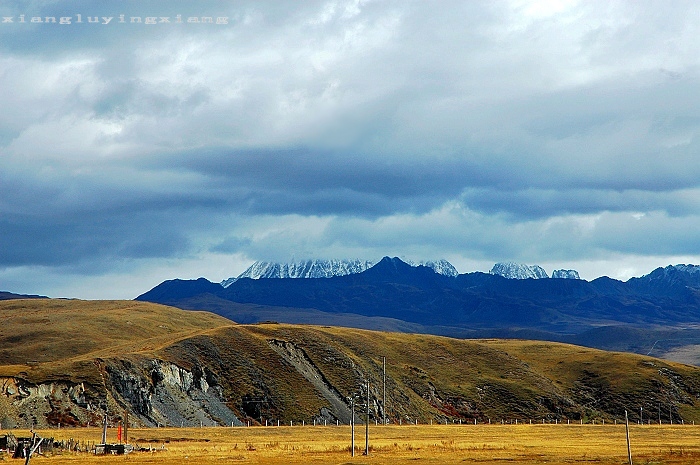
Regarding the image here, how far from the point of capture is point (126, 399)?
148 meters

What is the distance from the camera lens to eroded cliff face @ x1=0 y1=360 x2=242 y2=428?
13850cm

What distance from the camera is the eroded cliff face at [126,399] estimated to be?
138 meters

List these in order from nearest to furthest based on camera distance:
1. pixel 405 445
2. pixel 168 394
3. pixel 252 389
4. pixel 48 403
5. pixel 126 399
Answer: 1. pixel 405 445
2. pixel 48 403
3. pixel 126 399
4. pixel 168 394
5. pixel 252 389

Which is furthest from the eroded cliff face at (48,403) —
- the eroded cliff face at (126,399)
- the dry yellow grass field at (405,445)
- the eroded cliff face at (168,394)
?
the dry yellow grass field at (405,445)

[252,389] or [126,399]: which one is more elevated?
[252,389]

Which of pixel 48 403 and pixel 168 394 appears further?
pixel 168 394

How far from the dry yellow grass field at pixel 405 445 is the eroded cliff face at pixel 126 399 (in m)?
9.69

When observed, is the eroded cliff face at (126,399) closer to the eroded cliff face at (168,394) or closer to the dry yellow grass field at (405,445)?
the eroded cliff face at (168,394)

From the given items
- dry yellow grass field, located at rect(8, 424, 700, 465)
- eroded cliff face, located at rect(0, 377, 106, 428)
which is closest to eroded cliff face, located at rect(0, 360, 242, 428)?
eroded cliff face, located at rect(0, 377, 106, 428)

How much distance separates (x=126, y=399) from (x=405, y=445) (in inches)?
2314

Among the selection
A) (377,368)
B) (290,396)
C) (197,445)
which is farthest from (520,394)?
(197,445)

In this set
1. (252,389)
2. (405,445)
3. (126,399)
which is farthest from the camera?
(252,389)

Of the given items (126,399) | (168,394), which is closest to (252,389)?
(168,394)

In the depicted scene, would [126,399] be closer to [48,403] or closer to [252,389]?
[48,403]
